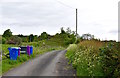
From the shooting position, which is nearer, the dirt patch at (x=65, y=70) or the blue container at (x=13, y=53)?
the dirt patch at (x=65, y=70)

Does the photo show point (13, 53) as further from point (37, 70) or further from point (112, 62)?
point (112, 62)

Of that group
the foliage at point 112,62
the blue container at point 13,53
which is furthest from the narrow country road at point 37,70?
the foliage at point 112,62

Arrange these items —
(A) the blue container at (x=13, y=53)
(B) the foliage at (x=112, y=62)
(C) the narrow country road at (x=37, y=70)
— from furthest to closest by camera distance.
A: 1. (A) the blue container at (x=13, y=53)
2. (C) the narrow country road at (x=37, y=70)
3. (B) the foliage at (x=112, y=62)

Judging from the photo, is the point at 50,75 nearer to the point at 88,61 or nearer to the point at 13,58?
the point at 88,61

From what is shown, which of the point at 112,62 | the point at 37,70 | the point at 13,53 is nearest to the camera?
the point at 112,62

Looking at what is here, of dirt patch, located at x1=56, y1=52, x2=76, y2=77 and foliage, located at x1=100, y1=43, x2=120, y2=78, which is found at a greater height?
foliage, located at x1=100, y1=43, x2=120, y2=78

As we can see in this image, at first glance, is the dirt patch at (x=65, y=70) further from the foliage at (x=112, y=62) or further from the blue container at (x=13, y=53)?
the blue container at (x=13, y=53)

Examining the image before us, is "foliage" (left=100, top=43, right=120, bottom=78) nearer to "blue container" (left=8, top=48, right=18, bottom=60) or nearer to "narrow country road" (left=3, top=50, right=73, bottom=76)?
"narrow country road" (left=3, top=50, right=73, bottom=76)

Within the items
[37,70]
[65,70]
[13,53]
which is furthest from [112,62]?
[13,53]

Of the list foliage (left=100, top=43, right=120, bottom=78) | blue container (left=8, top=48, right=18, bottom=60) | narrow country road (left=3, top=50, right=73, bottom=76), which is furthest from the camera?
blue container (left=8, top=48, right=18, bottom=60)

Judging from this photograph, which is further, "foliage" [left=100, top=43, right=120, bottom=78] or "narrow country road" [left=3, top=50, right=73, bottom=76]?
"narrow country road" [left=3, top=50, right=73, bottom=76]

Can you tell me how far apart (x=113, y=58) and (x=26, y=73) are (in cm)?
528

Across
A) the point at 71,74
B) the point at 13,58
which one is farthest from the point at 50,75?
the point at 13,58

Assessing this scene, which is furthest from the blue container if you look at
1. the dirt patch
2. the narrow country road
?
the dirt patch
